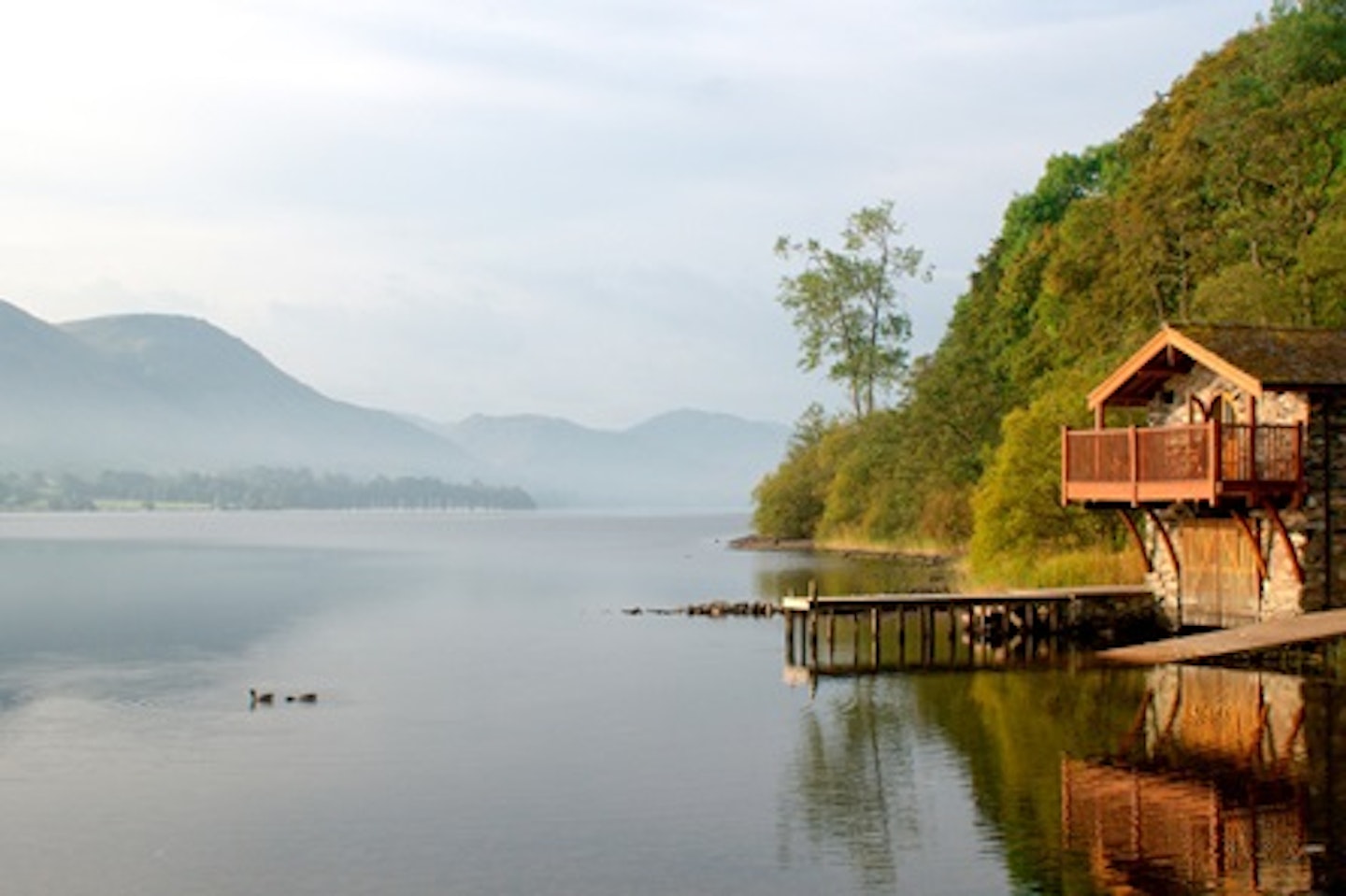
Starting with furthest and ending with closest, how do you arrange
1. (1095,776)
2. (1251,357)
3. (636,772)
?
(1251,357) < (636,772) < (1095,776)

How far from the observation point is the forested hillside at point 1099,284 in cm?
6075

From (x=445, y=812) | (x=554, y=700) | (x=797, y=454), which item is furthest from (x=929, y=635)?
(x=797, y=454)

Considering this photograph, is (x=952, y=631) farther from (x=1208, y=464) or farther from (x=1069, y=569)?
(x=1208, y=464)

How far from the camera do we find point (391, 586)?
90.2 m

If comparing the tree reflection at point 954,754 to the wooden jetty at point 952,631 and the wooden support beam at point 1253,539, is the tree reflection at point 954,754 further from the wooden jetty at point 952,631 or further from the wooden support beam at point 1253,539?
the wooden support beam at point 1253,539

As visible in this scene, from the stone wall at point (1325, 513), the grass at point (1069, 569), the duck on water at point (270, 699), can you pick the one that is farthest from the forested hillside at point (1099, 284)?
the duck on water at point (270, 699)

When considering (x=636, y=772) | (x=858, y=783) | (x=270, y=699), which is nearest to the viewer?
(x=858, y=783)

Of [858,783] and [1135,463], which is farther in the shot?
[1135,463]

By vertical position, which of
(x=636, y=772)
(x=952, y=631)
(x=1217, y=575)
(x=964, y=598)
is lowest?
(x=636, y=772)

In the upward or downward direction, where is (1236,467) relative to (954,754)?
upward

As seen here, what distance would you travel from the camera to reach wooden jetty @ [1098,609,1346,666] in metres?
38.6

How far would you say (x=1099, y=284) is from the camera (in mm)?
82125

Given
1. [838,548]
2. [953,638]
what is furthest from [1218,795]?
[838,548]

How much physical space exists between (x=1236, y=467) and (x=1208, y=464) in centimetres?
74
